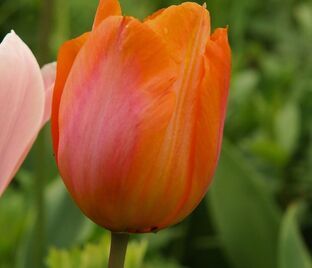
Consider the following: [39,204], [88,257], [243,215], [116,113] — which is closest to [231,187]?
[243,215]

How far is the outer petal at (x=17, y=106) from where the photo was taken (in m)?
0.59

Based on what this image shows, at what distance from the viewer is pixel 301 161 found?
5.94ft

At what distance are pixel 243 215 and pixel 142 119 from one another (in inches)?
33.0

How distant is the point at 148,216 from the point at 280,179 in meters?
1.17

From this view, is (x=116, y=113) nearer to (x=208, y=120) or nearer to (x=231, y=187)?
(x=208, y=120)

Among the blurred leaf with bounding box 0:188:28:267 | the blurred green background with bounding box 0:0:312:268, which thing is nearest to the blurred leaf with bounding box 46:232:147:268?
the blurred green background with bounding box 0:0:312:268

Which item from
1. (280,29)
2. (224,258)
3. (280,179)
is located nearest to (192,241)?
(224,258)

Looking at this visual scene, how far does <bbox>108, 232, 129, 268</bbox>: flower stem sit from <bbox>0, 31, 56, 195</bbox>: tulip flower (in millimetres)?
82

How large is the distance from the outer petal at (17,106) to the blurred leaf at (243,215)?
0.75 m

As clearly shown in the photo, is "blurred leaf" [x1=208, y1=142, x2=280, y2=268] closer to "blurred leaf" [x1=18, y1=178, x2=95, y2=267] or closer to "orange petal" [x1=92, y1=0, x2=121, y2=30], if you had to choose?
"blurred leaf" [x1=18, y1=178, x2=95, y2=267]

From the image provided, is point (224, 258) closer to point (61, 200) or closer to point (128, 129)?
point (61, 200)

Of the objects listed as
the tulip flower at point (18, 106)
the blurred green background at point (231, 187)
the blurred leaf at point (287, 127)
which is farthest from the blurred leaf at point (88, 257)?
the blurred leaf at point (287, 127)

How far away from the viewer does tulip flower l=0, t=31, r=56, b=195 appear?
0.59 m

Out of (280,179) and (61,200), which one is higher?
(61,200)
